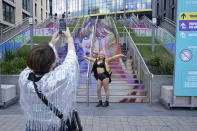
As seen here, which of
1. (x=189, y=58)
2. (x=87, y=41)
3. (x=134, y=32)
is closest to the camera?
(x=189, y=58)

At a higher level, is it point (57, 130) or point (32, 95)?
point (32, 95)

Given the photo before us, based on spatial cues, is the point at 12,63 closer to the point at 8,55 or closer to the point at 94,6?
the point at 8,55

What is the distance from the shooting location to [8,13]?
82.9 feet

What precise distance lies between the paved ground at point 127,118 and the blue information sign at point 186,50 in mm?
769

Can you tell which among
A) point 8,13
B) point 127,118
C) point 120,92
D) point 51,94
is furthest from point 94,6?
point 51,94

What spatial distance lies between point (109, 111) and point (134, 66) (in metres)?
4.05

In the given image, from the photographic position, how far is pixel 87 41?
1366cm

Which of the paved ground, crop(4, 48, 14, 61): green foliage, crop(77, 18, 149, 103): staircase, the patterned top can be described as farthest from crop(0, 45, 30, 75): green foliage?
the patterned top

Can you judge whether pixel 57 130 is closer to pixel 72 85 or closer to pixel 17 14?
pixel 72 85

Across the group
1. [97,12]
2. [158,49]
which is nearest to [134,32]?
[158,49]

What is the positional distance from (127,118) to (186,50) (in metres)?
2.64

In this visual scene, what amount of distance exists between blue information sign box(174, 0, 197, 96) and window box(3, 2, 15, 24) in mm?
24159

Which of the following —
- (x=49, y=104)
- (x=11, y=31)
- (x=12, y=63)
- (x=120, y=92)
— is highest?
(x=11, y=31)

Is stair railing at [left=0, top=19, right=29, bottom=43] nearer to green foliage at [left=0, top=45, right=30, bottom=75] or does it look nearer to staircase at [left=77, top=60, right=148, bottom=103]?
green foliage at [left=0, top=45, right=30, bottom=75]
